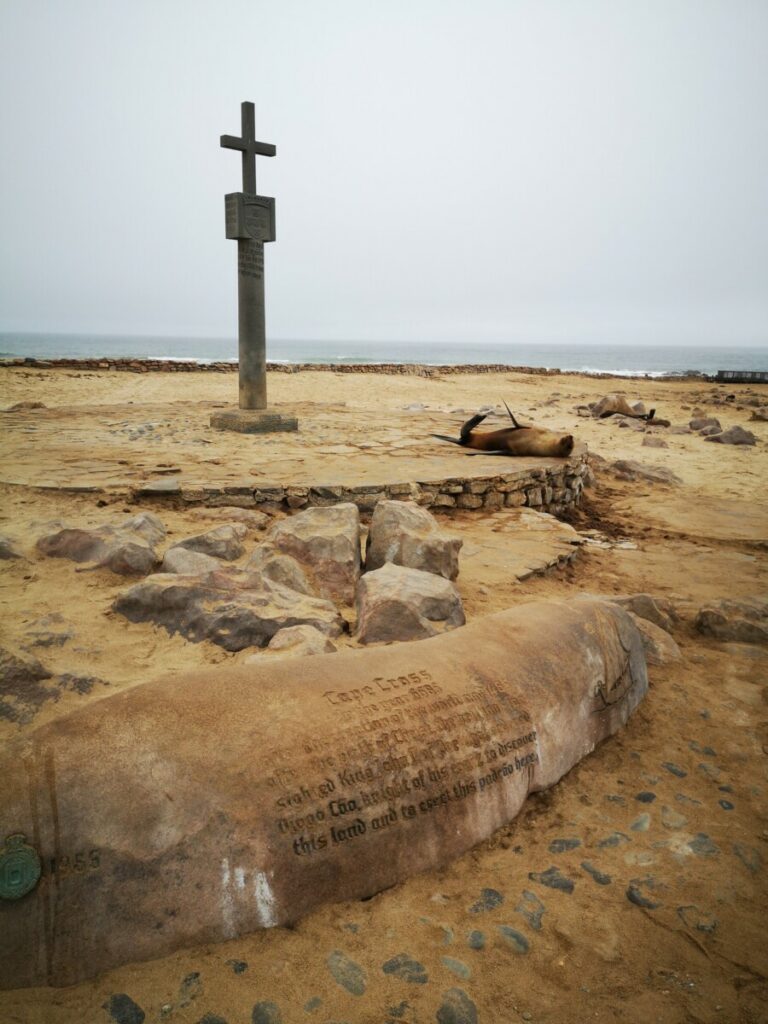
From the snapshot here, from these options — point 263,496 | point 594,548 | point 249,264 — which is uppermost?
point 249,264

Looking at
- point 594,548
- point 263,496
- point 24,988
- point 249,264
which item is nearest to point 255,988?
point 24,988

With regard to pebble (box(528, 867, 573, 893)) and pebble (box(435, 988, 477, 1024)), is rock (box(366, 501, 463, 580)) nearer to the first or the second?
pebble (box(528, 867, 573, 893))

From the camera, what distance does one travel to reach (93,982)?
146 cm

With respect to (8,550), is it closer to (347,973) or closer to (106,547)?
(106,547)

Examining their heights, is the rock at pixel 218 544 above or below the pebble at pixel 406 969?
above

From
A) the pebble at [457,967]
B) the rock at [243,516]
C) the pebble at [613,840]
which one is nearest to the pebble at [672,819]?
the pebble at [613,840]

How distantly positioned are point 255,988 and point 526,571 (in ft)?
10.8

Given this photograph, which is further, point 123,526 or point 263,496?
point 263,496

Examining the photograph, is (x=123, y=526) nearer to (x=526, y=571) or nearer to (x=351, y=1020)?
(x=526, y=571)

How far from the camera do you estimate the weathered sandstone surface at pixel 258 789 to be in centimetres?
150

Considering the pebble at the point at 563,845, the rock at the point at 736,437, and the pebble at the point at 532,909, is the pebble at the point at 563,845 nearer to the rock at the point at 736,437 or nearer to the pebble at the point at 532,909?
the pebble at the point at 532,909

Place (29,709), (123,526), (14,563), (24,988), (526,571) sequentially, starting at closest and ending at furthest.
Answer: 1. (24,988)
2. (29,709)
3. (14,563)
4. (123,526)
5. (526,571)

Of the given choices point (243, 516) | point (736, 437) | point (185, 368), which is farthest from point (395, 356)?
point (243, 516)

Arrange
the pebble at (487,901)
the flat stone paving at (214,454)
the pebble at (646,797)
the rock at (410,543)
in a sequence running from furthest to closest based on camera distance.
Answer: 1. the flat stone paving at (214,454)
2. the rock at (410,543)
3. the pebble at (646,797)
4. the pebble at (487,901)
